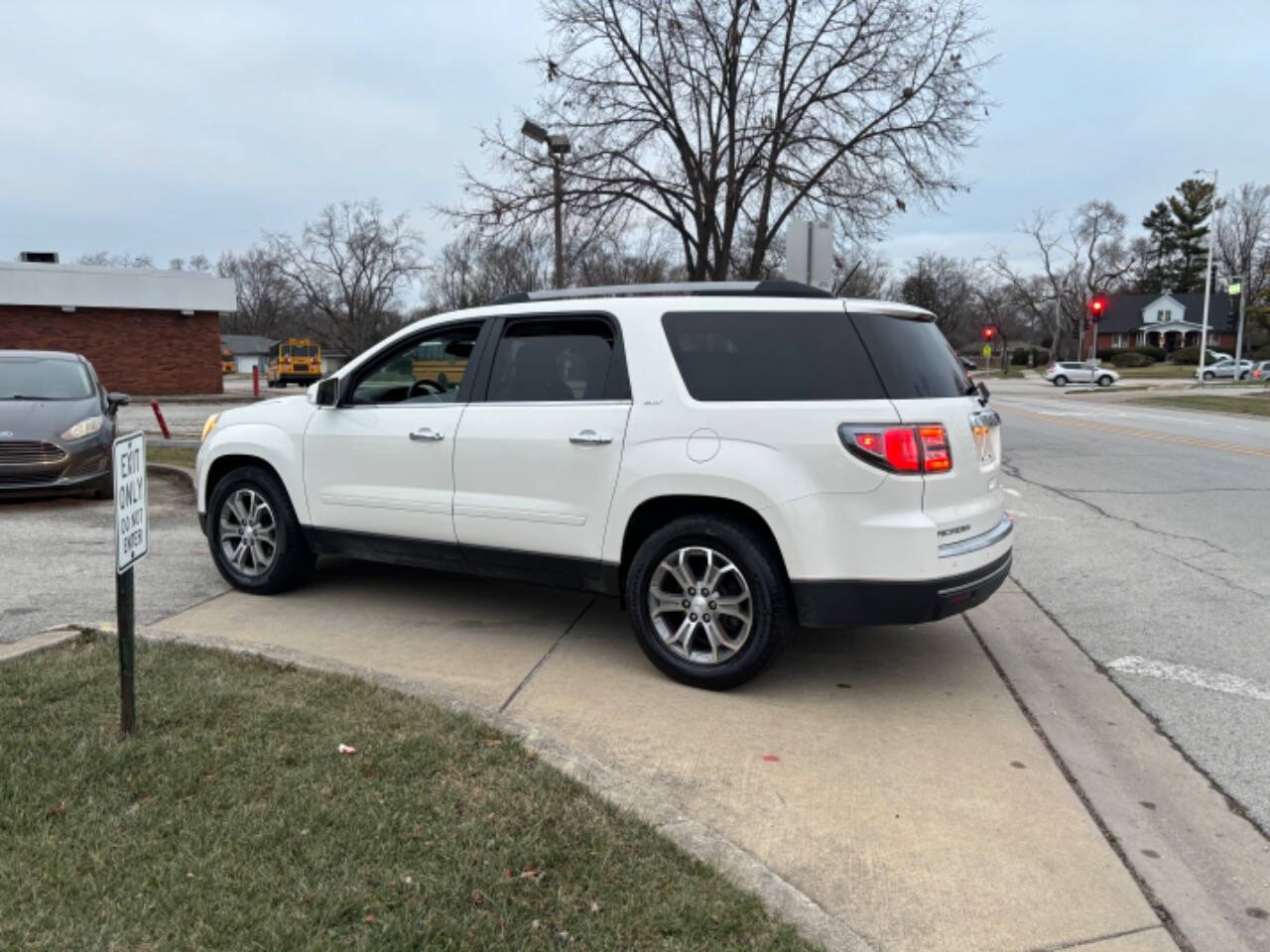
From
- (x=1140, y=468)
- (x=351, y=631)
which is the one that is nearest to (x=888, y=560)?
(x=351, y=631)

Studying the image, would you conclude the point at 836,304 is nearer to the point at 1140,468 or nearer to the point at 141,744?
the point at 141,744

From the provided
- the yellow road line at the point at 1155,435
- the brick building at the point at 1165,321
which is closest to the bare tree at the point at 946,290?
the brick building at the point at 1165,321

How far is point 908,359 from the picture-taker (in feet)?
14.6

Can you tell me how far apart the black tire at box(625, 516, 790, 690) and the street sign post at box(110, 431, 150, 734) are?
7.20 ft

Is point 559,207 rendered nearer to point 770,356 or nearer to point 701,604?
point 770,356

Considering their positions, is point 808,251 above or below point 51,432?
above

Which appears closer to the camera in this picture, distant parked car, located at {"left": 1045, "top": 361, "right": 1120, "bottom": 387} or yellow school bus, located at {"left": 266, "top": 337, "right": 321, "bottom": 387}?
yellow school bus, located at {"left": 266, "top": 337, "right": 321, "bottom": 387}

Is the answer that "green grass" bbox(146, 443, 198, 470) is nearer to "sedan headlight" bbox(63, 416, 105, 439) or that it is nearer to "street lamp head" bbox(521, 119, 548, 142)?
"sedan headlight" bbox(63, 416, 105, 439)

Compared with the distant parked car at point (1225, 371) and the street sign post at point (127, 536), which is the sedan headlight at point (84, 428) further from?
the distant parked car at point (1225, 371)

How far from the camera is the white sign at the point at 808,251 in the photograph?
13.8 metres

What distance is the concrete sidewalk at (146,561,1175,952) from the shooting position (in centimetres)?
286

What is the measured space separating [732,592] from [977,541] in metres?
1.19

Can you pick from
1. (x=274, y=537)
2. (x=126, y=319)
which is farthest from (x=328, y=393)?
(x=126, y=319)

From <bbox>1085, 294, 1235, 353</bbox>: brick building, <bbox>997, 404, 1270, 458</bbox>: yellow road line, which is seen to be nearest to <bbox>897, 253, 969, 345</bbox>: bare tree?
<bbox>1085, 294, 1235, 353</bbox>: brick building
